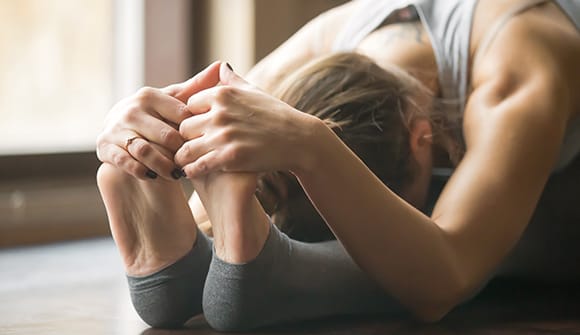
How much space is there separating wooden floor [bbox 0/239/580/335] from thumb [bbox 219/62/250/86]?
29 centimetres

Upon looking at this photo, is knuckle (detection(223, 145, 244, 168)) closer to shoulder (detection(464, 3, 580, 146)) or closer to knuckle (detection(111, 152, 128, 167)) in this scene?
knuckle (detection(111, 152, 128, 167))

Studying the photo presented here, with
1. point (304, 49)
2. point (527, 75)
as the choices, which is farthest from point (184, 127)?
point (304, 49)

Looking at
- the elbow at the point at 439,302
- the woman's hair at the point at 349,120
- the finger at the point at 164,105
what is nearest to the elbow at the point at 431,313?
the elbow at the point at 439,302

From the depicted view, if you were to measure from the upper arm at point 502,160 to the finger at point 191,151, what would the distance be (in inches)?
12.8

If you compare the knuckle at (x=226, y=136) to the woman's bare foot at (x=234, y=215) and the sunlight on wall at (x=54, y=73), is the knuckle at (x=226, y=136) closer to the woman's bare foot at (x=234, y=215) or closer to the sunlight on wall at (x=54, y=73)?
the woman's bare foot at (x=234, y=215)

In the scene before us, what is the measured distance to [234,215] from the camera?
1.02 m

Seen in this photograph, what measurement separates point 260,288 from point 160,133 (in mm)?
203

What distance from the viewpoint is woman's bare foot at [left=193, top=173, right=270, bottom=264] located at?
1.01 m

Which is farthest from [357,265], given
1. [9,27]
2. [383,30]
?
[9,27]

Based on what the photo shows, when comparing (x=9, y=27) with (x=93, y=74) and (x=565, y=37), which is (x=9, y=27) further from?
(x=565, y=37)

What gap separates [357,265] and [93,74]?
134 cm

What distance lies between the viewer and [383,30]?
1.51 metres

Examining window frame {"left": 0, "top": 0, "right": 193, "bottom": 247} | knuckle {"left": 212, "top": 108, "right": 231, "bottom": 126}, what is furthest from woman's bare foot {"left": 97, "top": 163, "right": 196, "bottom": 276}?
window frame {"left": 0, "top": 0, "right": 193, "bottom": 247}

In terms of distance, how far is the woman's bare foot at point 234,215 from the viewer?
1.01 m
